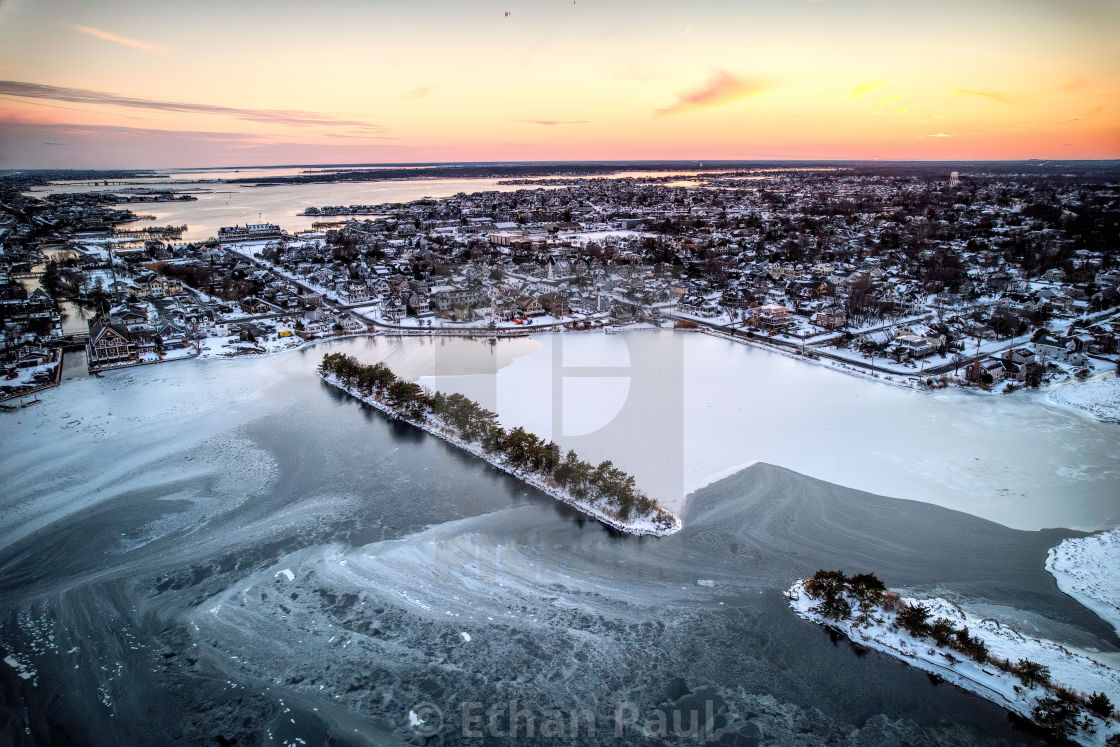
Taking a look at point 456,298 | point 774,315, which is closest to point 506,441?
point 456,298

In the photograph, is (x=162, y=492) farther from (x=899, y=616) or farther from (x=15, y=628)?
(x=899, y=616)

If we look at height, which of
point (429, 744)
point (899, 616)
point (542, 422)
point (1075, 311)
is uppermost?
point (1075, 311)

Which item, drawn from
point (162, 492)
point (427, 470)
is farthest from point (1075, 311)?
point (162, 492)

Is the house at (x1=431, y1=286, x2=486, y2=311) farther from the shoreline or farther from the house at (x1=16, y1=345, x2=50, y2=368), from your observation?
the house at (x1=16, y1=345, x2=50, y2=368)

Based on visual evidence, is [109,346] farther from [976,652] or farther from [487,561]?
[976,652]

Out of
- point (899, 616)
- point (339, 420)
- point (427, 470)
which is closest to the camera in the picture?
point (899, 616)

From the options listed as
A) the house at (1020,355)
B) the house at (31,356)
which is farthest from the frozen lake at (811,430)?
the house at (31,356)

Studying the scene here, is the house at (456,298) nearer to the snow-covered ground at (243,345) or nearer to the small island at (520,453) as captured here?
the snow-covered ground at (243,345)
